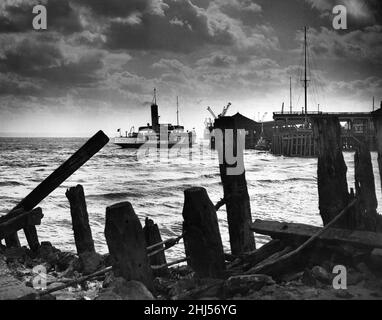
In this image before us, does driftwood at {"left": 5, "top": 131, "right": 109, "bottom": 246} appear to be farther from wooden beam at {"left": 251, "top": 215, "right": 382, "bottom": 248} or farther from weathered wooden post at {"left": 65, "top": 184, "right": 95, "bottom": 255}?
wooden beam at {"left": 251, "top": 215, "right": 382, "bottom": 248}

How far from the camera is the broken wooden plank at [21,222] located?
17.9ft

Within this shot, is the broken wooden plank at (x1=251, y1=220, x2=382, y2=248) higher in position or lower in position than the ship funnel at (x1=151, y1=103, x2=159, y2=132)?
lower

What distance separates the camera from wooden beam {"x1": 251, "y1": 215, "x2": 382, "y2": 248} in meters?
3.78

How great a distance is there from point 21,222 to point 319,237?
440 centimetres

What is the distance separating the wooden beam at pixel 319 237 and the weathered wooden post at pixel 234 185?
0.76 feet

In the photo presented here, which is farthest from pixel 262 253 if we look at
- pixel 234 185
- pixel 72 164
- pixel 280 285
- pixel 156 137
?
pixel 156 137

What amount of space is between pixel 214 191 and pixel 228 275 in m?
16.7

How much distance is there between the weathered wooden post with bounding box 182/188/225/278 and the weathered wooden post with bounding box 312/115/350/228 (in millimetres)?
1554

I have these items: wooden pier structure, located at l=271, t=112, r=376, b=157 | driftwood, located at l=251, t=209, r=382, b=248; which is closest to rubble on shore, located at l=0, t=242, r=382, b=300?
driftwood, located at l=251, t=209, r=382, b=248

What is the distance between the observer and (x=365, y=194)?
4.42m

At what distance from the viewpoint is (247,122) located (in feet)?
222

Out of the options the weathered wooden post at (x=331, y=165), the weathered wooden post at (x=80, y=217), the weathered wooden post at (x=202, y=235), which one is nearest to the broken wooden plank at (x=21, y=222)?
the weathered wooden post at (x=80, y=217)

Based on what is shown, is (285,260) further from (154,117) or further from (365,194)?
(154,117)

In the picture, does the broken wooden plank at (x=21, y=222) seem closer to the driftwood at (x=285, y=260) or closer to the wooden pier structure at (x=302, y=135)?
the driftwood at (x=285, y=260)
